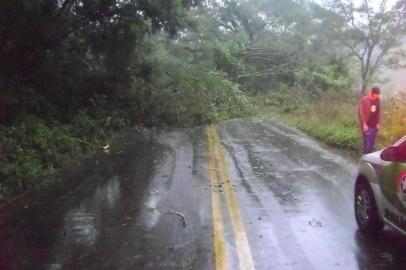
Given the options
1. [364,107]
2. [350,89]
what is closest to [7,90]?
[364,107]

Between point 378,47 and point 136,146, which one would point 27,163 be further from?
point 378,47

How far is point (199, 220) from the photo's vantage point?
7.76 metres

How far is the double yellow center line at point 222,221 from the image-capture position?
5.88 m

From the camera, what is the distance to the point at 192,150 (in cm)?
1645

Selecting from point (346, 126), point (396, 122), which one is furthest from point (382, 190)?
point (346, 126)

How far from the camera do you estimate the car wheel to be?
22.2ft

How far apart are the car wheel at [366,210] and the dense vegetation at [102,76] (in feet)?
20.6

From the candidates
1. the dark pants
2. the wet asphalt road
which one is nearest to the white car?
the wet asphalt road

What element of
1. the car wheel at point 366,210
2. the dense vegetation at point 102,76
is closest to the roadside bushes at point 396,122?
the dense vegetation at point 102,76

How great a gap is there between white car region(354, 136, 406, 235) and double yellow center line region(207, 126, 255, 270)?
1.60m

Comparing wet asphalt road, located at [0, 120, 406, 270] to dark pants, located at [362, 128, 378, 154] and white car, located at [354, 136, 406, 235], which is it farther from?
dark pants, located at [362, 128, 378, 154]

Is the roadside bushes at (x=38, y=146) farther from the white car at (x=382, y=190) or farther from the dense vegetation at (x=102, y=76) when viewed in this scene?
the white car at (x=382, y=190)

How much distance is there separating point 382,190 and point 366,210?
1.92 feet

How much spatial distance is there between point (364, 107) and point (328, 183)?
3.38 m
